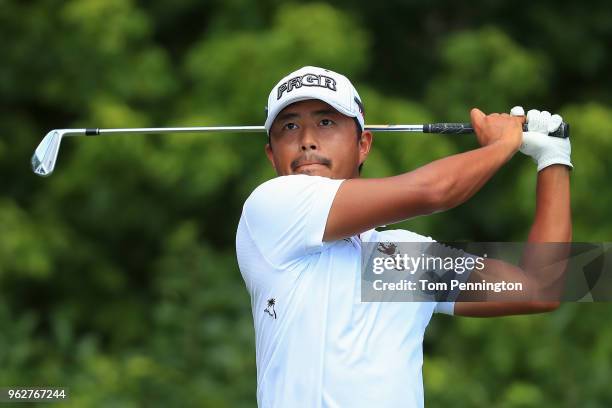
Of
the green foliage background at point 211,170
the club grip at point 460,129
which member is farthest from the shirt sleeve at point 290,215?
the green foliage background at point 211,170

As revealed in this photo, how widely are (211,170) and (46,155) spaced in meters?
2.82

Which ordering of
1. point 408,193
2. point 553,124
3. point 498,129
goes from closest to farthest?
point 408,193
point 498,129
point 553,124

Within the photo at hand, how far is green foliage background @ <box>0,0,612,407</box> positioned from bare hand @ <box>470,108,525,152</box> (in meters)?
2.79

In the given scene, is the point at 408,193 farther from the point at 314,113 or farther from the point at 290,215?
the point at 314,113

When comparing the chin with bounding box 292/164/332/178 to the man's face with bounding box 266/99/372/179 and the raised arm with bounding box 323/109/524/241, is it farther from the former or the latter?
the raised arm with bounding box 323/109/524/241

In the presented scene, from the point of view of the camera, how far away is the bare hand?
255 centimetres

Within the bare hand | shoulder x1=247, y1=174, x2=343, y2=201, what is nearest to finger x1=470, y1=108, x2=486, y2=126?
the bare hand

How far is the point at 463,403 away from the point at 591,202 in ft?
4.90

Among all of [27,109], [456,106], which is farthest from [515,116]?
[27,109]

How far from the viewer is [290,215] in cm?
247

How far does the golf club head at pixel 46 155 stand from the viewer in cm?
320

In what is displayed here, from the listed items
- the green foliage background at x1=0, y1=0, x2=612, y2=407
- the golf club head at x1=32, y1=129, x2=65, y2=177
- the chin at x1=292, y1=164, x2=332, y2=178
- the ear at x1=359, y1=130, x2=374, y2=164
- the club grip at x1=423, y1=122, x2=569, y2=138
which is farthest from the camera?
the green foliage background at x1=0, y1=0, x2=612, y2=407

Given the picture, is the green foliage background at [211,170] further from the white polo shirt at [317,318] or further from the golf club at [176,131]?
the white polo shirt at [317,318]

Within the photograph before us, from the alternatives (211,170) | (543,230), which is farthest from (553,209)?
(211,170)
